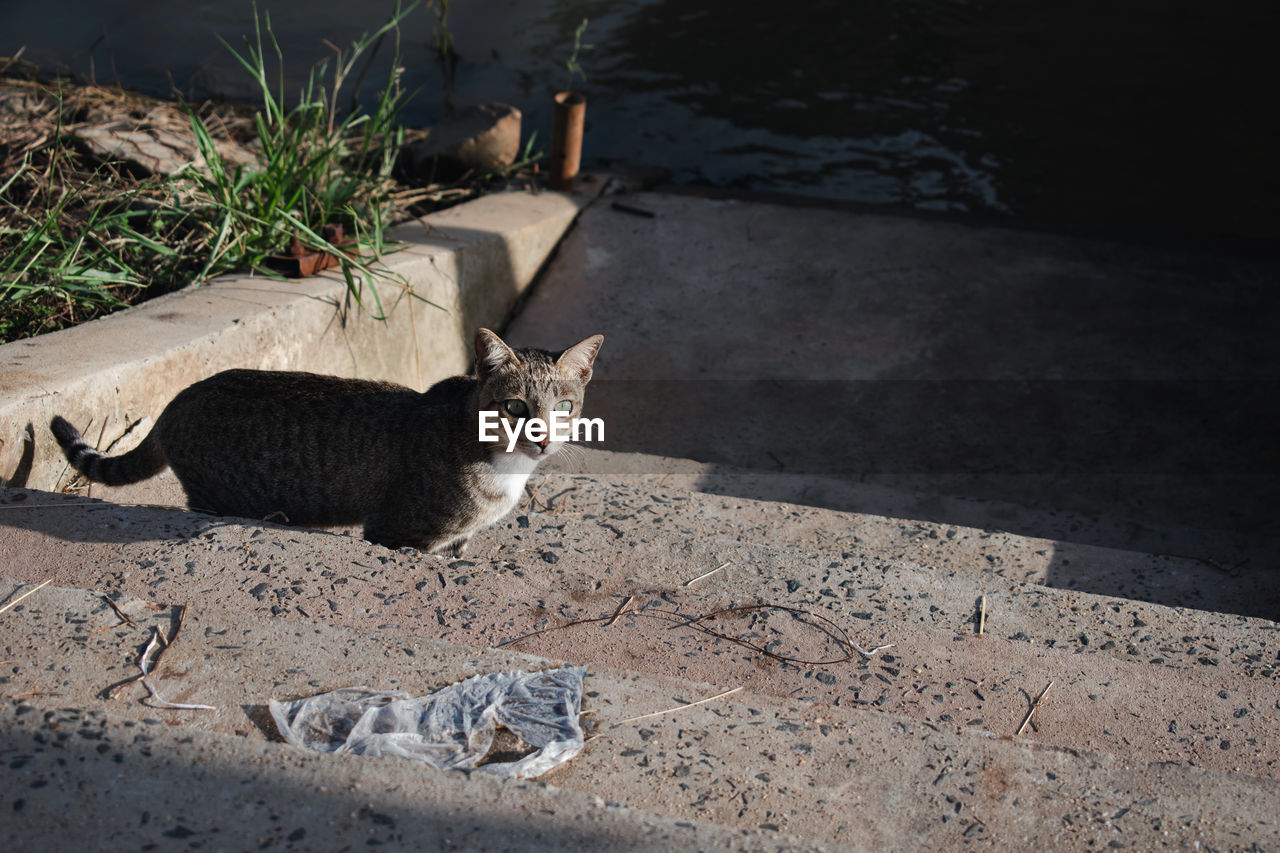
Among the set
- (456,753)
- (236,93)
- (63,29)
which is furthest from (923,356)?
(63,29)

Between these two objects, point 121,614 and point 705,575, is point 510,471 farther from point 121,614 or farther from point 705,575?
point 121,614

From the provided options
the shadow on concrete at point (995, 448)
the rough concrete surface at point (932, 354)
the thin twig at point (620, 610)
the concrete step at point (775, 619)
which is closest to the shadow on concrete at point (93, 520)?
the concrete step at point (775, 619)

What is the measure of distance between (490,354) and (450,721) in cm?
134

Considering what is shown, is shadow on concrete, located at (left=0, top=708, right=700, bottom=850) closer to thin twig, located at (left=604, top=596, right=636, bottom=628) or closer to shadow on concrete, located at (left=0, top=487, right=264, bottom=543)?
thin twig, located at (left=604, top=596, right=636, bottom=628)

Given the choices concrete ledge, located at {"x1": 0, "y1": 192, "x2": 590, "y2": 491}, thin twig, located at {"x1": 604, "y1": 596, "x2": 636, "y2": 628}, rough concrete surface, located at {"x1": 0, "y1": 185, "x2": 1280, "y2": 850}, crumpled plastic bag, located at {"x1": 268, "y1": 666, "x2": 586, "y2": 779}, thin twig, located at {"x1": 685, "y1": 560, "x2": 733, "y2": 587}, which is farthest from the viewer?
concrete ledge, located at {"x1": 0, "y1": 192, "x2": 590, "y2": 491}

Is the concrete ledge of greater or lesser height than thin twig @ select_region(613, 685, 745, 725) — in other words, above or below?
above

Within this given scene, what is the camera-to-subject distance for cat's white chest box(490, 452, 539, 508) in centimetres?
315

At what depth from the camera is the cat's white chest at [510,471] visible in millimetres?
3150

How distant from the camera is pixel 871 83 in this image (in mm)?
9453

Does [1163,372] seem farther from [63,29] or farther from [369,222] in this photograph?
[63,29]

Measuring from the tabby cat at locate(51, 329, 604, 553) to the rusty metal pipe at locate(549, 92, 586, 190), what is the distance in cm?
357

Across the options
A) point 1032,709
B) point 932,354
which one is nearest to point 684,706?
point 1032,709

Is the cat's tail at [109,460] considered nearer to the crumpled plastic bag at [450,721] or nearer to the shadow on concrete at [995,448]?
the crumpled plastic bag at [450,721]

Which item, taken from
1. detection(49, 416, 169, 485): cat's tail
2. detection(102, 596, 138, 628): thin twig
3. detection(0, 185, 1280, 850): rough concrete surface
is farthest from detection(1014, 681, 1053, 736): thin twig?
detection(49, 416, 169, 485): cat's tail
